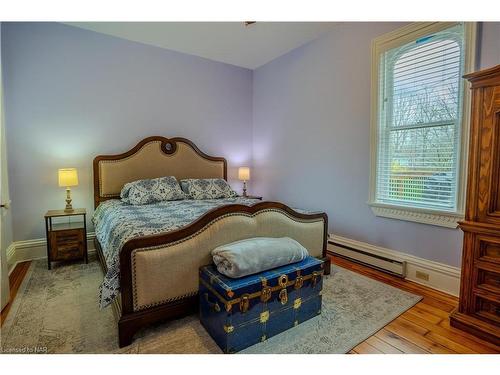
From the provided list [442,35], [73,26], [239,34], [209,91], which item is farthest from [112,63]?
[442,35]

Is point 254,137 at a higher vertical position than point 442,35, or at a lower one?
lower

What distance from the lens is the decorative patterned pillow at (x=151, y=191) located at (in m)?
3.16

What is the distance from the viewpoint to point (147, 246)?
5.58ft

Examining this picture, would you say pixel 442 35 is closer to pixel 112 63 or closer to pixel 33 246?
pixel 112 63

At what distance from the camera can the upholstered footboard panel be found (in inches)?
66.8

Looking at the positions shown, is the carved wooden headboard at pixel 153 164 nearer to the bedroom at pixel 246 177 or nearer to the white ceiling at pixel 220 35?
the bedroom at pixel 246 177

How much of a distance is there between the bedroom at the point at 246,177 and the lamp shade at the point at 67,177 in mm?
22

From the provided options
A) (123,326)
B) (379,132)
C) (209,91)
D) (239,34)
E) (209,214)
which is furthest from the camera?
(209,91)

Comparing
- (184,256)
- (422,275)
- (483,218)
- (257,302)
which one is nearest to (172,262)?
(184,256)

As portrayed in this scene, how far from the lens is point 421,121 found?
101 inches

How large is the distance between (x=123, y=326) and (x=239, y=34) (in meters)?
3.31

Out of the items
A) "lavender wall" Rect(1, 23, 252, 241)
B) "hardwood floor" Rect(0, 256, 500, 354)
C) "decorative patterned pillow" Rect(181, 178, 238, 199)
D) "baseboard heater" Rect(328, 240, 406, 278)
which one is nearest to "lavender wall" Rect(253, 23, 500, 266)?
"baseboard heater" Rect(328, 240, 406, 278)

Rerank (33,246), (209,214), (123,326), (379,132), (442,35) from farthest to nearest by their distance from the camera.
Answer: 1. (33,246)
2. (379,132)
3. (442,35)
4. (209,214)
5. (123,326)

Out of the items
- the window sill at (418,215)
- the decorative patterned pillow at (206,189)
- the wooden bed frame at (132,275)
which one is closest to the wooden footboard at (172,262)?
Answer: the wooden bed frame at (132,275)
